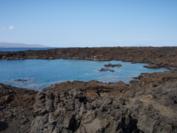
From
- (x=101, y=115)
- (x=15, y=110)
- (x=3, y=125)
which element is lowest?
(x=3, y=125)

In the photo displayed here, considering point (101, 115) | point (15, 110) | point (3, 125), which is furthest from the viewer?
point (15, 110)

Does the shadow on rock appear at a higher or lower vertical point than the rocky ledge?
lower

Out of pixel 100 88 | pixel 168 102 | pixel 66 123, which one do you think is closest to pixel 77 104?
pixel 66 123

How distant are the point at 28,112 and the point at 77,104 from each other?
687cm

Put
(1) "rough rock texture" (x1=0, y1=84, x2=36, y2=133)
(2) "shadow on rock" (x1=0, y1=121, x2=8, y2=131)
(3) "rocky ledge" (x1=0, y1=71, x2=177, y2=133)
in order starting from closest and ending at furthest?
(3) "rocky ledge" (x1=0, y1=71, x2=177, y2=133) → (2) "shadow on rock" (x1=0, y1=121, x2=8, y2=131) → (1) "rough rock texture" (x1=0, y1=84, x2=36, y2=133)

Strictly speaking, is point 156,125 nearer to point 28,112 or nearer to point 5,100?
point 28,112

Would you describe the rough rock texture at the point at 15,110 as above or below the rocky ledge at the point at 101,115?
below

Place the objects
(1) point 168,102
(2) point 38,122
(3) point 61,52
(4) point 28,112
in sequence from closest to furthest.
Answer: (2) point 38,122, (1) point 168,102, (4) point 28,112, (3) point 61,52

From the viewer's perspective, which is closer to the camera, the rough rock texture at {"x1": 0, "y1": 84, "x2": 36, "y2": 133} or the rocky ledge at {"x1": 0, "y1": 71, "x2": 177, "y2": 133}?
the rocky ledge at {"x1": 0, "y1": 71, "x2": 177, "y2": 133}

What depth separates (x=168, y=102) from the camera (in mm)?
14867

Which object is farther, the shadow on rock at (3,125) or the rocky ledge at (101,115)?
the shadow on rock at (3,125)

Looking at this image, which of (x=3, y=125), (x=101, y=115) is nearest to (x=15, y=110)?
(x=3, y=125)

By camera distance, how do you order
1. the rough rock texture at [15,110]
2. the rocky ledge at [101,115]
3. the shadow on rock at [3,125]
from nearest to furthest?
the rocky ledge at [101,115] < the shadow on rock at [3,125] < the rough rock texture at [15,110]

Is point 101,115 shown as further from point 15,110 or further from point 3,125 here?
point 15,110
